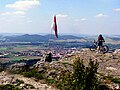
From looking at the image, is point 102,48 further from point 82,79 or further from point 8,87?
point 8,87

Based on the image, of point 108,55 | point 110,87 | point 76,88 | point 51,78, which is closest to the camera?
point 76,88

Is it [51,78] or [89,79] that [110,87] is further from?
[51,78]

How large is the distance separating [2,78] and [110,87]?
1118 centimetres

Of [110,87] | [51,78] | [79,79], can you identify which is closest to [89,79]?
[79,79]

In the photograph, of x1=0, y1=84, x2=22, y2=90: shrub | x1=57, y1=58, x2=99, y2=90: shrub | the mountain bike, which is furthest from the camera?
the mountain bike

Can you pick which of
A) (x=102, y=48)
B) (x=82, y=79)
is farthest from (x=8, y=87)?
(x=102, y=48)

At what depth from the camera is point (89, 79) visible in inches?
943

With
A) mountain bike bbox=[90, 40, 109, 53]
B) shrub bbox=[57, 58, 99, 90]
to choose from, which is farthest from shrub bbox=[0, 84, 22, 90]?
mountain bike bbox=[90, 40, 109, 53]

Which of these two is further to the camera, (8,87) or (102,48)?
(102,48)

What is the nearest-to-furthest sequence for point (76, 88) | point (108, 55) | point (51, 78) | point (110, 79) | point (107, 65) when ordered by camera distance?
1. point (76, 88)
2. point (110, 79)
3. point (51, 78)
4. point (107, 65)
5. point (108, 55)

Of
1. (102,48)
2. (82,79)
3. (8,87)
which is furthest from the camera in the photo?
(102,48)

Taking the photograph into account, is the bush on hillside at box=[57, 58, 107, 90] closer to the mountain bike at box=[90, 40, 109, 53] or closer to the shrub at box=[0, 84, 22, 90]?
the shrub at box=[0, 84, 22, 90]

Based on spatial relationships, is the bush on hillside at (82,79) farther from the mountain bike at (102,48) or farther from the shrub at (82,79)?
the mountain bike at (102,48)

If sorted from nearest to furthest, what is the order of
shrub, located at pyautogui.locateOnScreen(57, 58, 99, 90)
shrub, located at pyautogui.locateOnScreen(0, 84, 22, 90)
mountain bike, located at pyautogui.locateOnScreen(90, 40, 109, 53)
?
shrub, located at pyautogui.locateOnScreen(57, 58, 99, 90) < shrub, located at pyautogui.locateOnScreen(0, 84, 22, 90) < mountain bike, located at pyautogui.locateOnScreen(90, 40, 109, 53)
